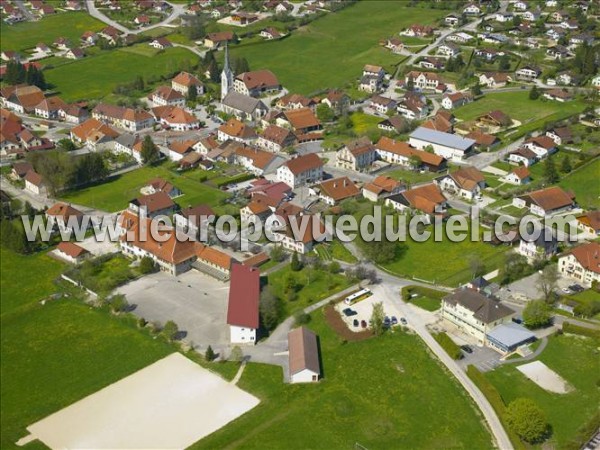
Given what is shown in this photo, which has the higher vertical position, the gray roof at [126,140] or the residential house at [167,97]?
the gray roof at [126,140]

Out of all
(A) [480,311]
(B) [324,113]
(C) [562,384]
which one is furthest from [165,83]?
(C) [562,384]

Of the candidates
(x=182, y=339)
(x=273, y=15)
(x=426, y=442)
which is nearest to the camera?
(x=426, y=442)

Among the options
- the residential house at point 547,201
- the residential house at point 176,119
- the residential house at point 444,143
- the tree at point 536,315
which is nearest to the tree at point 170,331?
the tree at point 536,315

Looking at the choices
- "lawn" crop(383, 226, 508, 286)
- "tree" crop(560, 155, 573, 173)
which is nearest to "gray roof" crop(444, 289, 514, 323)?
A: "lawn" crop(383, 226, 508, 286)

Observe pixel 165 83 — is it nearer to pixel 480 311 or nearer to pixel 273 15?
pixel 273 15

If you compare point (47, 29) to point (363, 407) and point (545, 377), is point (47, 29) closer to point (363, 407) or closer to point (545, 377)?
point (363, 407)

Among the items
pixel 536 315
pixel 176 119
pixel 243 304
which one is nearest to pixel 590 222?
pixel 536 315

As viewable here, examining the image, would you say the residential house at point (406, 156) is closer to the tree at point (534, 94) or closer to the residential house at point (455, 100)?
the residential house at point (455, 100)
